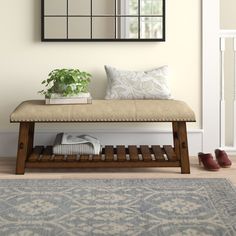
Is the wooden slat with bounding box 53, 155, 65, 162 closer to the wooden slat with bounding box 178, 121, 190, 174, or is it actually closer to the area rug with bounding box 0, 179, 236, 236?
the area rug with bounding box 0, 179, 236, 236

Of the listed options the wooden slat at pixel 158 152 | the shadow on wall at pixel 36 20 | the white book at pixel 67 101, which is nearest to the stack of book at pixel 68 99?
the white book at pixel 67 101

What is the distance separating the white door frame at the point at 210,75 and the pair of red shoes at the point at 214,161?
0.92 feet

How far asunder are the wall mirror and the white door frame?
0.33 metres

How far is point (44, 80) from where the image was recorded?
4.34 m

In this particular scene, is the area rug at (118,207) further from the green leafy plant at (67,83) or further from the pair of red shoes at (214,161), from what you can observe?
the green leafy plant at (67,83)

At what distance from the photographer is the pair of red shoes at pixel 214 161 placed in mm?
3934

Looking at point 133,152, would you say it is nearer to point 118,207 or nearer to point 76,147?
point 76,147

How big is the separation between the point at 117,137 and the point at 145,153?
0.45 m

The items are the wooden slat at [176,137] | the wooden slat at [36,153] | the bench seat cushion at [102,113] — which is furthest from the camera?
the wooden slat at [176,137]

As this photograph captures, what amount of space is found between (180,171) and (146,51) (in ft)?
3.16

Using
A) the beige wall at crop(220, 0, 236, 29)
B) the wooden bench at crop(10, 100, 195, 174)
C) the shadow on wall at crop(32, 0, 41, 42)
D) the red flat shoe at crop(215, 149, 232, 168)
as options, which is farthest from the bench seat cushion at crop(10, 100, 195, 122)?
the beige wall at crop(220, 0, 236, 29)

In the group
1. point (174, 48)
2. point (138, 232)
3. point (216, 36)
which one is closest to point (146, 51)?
point (174, 48)

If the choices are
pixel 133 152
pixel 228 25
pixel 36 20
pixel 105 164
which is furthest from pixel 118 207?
pixel 228 25

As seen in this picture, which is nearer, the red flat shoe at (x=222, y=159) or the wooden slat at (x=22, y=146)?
the wooden slat at (x=22, y=146)
